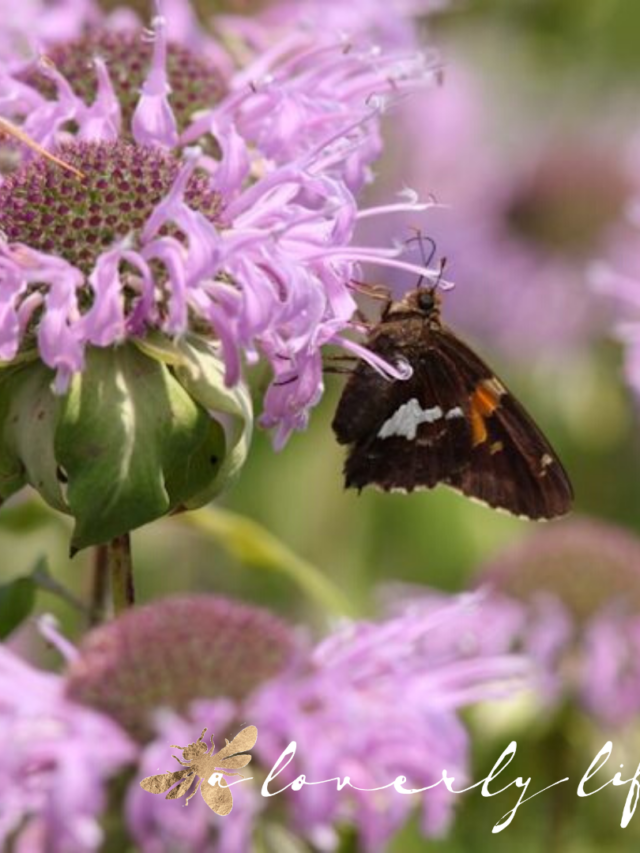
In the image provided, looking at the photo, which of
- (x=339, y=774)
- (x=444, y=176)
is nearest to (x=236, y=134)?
(x=339, y=774)

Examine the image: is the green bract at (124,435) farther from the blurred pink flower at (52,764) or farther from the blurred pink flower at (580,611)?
the blurred pink flower at (580,611)

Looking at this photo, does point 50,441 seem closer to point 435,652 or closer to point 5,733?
point 5,733

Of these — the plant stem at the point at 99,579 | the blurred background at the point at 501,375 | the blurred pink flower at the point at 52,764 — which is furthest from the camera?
the blurred background at the point at 501,375

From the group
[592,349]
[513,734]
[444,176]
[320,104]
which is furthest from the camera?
[444,176]

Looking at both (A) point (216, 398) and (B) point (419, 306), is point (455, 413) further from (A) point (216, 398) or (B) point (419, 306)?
(A) point (216, 398)

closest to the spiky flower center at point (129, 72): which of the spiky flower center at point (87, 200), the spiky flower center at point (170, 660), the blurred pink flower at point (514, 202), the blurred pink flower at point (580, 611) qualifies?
the spiky flower center at point (87, 200)
